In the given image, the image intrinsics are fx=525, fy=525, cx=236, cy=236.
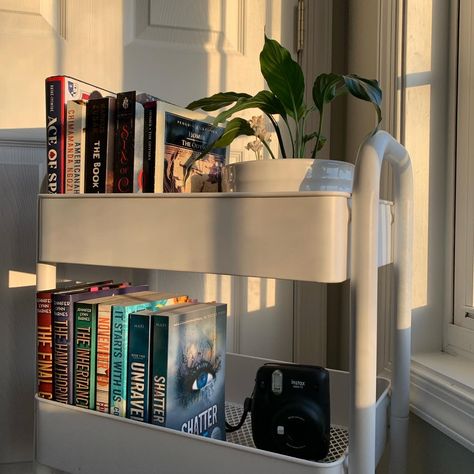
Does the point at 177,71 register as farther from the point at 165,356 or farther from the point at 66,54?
the point at 165,356

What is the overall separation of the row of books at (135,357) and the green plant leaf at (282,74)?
1.15 feet

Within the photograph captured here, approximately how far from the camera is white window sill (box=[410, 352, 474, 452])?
0.84 meters

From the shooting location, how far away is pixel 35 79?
1114mm

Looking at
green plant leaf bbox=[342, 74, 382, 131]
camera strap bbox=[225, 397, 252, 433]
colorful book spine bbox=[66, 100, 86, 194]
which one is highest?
green plant leaf bbox=[342, 74, 382, 131]

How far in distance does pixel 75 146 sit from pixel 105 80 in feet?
1.19

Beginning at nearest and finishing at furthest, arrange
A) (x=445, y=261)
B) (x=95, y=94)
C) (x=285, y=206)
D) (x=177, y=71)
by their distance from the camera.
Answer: (x=285, y=206) < (x=95, y=94) < (x=445, y=261) < (x=177, y=71)

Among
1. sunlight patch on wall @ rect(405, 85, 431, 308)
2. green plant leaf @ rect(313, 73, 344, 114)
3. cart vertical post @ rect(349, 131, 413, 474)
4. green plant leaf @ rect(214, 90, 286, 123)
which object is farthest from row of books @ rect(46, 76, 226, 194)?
sunlight patch on wall @ rect(405, 85, 431, 308)

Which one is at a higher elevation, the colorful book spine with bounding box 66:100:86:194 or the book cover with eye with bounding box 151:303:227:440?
the colorful book spine with bounding box 66:100:86:194

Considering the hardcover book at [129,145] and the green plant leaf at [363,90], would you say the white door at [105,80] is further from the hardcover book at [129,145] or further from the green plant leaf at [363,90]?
the green plant leaf at [363,90]

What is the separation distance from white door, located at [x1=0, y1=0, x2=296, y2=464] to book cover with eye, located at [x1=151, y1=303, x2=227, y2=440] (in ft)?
1.17

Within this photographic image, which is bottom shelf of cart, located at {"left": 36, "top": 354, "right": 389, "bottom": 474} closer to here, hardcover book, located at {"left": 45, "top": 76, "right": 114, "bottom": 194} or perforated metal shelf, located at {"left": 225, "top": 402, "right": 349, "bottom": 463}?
perforated metal shelf, located at {"left": 225, "top": 402, "right": 349, "bottom": 463}

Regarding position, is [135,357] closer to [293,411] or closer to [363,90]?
[293,411]

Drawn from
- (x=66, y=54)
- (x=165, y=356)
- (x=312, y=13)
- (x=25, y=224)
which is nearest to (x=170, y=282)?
(x=25, y=224)

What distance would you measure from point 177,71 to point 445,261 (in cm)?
71
